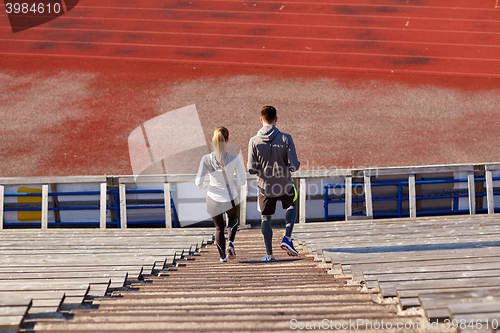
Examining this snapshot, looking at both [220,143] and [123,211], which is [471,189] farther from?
[123,211]

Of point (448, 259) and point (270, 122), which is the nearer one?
point (448, 259)

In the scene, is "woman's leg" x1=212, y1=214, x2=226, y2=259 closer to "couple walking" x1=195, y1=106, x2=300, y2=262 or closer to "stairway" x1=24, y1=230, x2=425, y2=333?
"couple walking" x1=195, y1=106, x2=300, y2=262

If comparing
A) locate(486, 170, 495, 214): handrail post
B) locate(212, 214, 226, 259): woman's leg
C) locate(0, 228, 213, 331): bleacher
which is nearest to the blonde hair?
locate(212, 214, 226, 259): woman's leg

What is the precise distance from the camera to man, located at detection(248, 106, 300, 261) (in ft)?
18.6

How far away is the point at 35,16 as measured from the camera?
23031mm

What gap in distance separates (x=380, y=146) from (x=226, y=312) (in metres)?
10.4

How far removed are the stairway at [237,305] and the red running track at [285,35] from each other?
13.7 meters

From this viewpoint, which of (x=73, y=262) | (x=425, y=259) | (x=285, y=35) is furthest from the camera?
(x=285, y=35)

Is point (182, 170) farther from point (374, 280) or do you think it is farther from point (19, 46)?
point (19, 46)

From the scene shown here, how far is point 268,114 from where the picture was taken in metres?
5.61

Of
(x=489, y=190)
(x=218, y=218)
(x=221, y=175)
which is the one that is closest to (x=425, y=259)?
(x=221, y=175)

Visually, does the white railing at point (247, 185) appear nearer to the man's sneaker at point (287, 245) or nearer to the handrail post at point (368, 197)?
the handrail post at point (368, 197)

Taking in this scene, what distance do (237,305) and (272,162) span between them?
2419 mm

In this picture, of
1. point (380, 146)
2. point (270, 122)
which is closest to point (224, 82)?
point (380, 146)
